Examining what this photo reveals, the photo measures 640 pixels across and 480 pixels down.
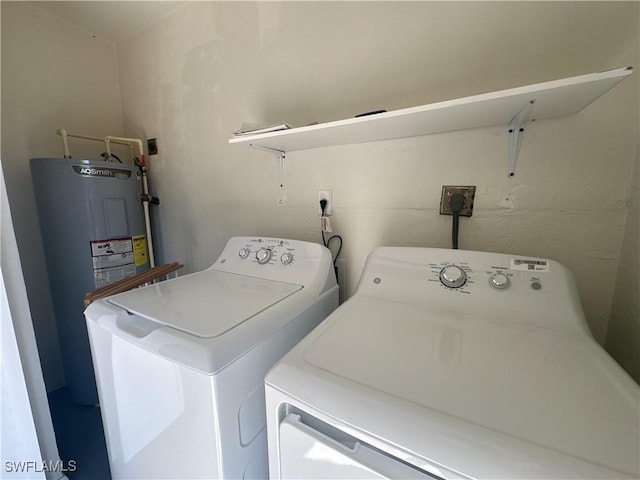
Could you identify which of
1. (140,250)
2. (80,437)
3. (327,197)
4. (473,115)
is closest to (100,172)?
(140,250)

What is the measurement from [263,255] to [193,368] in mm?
633

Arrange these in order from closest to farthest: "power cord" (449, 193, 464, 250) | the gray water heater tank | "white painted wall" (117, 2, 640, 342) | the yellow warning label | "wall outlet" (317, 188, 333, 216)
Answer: "white painted wall" (117, 2, 640, 342) → "power cord" (449, 193, 464, 250) → "wall outlet" (317, 188, 333, 216) → the gray water heater tank → the yellow warning label

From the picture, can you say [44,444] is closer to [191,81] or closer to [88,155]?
[88,155]

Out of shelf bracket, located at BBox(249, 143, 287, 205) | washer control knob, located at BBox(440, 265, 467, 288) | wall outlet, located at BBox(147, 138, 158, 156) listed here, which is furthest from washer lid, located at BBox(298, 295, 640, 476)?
wall outlet, located at BBox(147, 138, 158, 156)

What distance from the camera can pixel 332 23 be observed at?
→ 115cm

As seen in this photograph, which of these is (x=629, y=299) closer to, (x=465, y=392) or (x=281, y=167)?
(x=465, y=392)

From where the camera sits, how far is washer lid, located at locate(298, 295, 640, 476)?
387 millimetres

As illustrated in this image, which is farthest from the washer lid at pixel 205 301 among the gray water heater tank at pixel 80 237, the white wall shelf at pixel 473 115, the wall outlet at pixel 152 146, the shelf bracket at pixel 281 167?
the wall outlet at pixel 152 146

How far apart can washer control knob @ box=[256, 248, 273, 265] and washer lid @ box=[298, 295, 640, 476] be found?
20.8 inches

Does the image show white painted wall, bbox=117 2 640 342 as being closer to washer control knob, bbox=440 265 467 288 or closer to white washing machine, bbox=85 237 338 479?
washer control knob, bbox=440 265 467 288

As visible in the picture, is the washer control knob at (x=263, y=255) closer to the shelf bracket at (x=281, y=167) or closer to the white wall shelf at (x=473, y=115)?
the shelf bracket at (x=281, y=167)

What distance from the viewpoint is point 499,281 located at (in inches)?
30.2

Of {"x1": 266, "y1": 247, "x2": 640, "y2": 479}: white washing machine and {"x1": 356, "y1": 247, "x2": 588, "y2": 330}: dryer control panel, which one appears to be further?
{"x1": 356, "y1": 247, "x2": 588, "y2": 330}: dryer control panel

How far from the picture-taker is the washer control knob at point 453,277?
0.81 m
